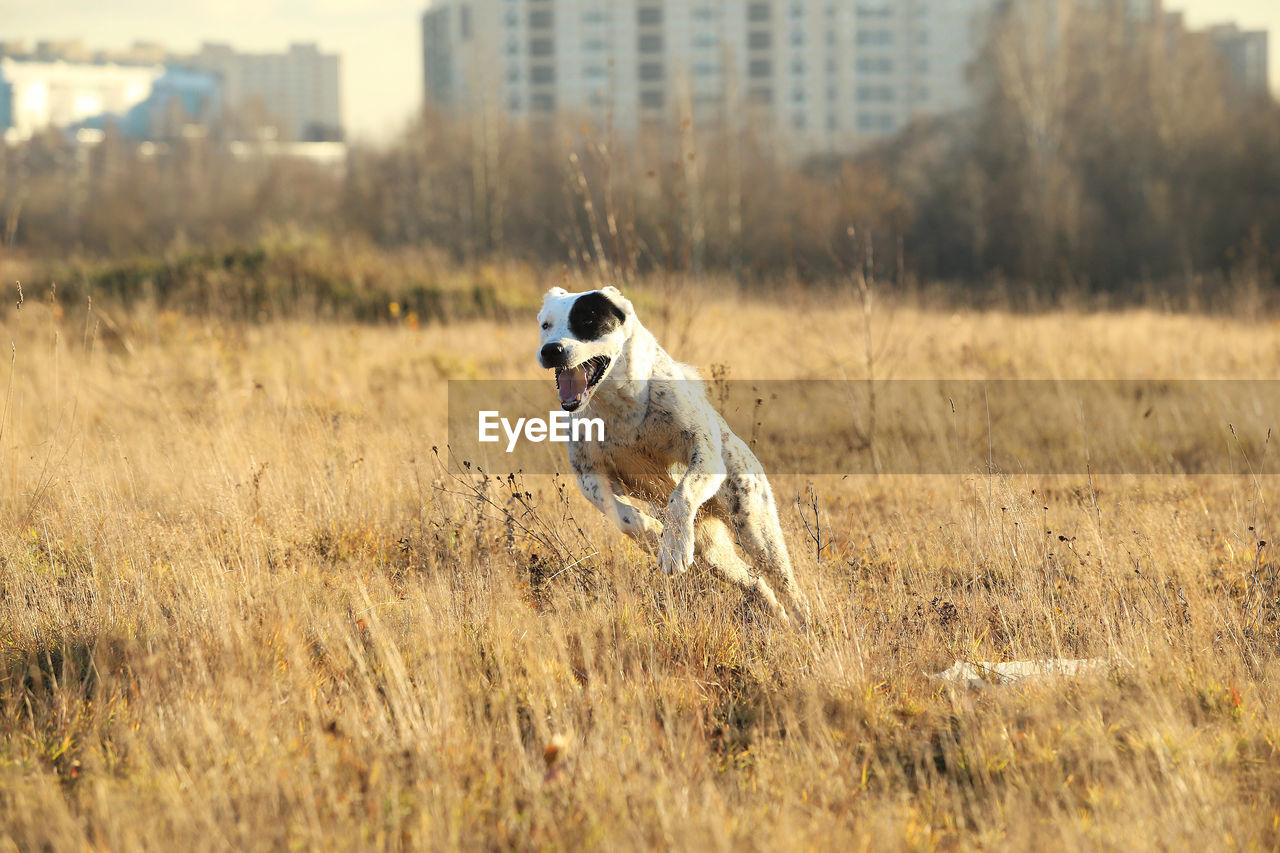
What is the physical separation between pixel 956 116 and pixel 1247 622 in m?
37.8

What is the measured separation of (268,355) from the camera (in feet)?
36.1

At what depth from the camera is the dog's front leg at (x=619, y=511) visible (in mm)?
3844

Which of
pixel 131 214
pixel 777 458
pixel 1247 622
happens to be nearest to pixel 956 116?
pixel 131 214

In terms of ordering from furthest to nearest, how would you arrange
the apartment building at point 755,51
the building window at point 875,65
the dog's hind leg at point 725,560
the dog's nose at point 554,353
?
the building window at point 875,65
the apartment building at point 755,51
the dog's hind leg at point 725,560
the dog's nose at point 554,353

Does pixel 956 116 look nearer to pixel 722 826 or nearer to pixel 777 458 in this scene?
pixel 777 458

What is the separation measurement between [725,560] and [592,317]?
1.15m

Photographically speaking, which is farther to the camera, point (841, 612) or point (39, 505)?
point (39, 505)

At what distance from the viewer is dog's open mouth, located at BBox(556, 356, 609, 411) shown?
11.9ft

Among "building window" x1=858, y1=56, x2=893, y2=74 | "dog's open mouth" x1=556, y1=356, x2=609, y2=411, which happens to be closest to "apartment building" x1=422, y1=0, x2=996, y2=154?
"building window" x1=858, y1=56, x2=893, y2=74

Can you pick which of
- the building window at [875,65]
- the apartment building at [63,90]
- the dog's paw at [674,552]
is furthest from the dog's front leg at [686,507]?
the apartment building at [63,90]

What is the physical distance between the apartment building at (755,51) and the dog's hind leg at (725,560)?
74.3 m

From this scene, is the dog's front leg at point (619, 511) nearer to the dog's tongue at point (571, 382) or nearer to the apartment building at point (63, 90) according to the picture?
the dog's tongue at point (571, 382)

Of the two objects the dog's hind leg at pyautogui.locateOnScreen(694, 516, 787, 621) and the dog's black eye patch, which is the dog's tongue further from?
the dog's hind leg at pyautogui.locateOnScreen(694, 516, 787, 621)

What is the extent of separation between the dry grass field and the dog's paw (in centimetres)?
40
